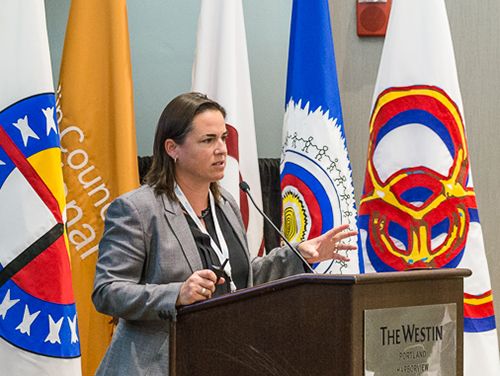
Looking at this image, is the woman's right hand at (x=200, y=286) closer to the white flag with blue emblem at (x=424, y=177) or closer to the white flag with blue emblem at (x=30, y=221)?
the white flag with blue emblem at (x=30, y=221)

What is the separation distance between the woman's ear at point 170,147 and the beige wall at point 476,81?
199cm

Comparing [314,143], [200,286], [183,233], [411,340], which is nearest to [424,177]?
[314,143]

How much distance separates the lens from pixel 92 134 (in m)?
3.58

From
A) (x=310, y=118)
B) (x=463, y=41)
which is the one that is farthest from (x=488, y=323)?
(x=463, y=41)

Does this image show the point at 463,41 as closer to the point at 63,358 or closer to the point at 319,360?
the point at 63,358

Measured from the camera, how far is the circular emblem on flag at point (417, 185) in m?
3.59

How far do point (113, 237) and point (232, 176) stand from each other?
1472 mm

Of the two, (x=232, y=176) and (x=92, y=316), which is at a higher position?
(x=232, y=176)

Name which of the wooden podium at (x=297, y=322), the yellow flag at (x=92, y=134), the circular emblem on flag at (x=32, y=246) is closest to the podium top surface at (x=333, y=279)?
the wooden podium at (x=297, y=322)

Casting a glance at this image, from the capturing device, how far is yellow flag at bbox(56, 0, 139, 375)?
3529 millimetres

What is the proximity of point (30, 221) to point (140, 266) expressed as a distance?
34.4 inches

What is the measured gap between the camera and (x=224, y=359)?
1.85 m

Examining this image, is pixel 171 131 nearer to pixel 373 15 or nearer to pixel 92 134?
pixel 92 134

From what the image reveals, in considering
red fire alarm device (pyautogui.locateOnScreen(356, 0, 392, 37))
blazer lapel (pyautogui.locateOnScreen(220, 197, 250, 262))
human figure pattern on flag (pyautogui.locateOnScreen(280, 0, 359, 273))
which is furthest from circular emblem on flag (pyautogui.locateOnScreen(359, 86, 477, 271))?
blazer lapel (pyautogui.locateOnScreen(220, 197, 250, 262))
